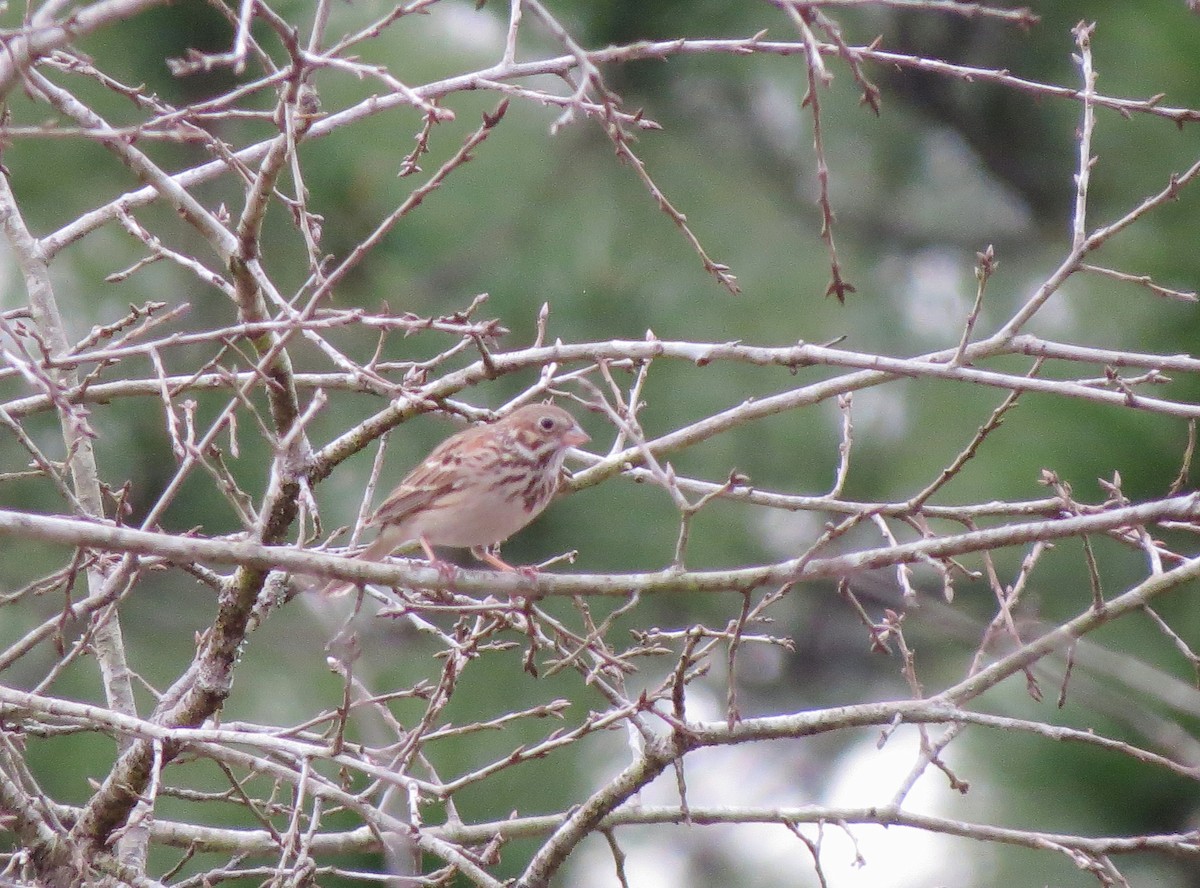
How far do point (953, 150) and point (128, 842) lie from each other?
12495 mm

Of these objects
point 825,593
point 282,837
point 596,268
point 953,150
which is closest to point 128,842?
point 282,837

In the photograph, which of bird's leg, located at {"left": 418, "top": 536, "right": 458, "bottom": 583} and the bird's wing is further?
the bird's wing

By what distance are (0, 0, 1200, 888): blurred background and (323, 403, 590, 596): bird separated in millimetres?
2310

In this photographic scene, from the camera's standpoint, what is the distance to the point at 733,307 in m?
13.2

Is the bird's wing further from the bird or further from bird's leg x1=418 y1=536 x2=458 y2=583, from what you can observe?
bird's leg x1=418 y1=536 x2=458 y2=583

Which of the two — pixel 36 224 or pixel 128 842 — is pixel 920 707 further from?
pixel 36 224

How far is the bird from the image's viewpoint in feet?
19.2

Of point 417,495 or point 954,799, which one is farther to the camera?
point 954,799

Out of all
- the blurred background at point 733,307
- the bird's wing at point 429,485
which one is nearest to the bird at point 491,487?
the bird's wing at point 429,485

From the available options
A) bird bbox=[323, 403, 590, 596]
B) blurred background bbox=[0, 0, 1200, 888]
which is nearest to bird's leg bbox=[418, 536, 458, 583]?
bird bbox=[323, 403, 590, 596]

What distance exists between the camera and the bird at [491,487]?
585 centimetres

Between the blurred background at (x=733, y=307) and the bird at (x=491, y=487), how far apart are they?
2.31m

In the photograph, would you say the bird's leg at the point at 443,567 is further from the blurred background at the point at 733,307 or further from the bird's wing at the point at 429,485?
the blurred background at the point at 733,307

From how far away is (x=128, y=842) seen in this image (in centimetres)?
512
